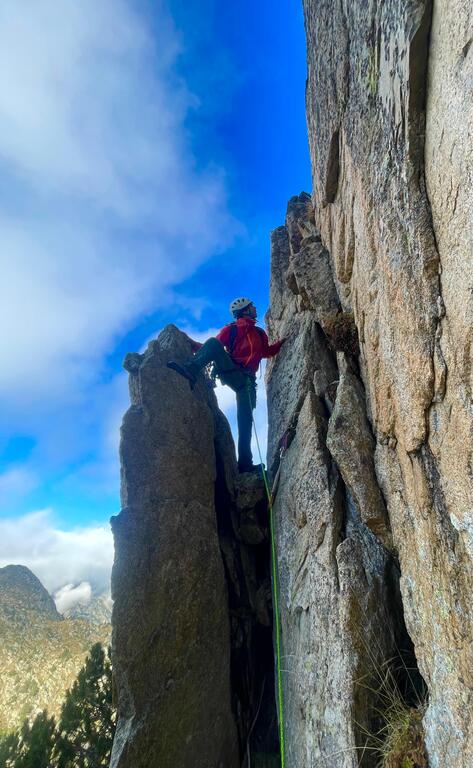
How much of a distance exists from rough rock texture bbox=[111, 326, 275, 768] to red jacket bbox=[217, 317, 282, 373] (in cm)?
133

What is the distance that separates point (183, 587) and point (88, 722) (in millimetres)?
8236

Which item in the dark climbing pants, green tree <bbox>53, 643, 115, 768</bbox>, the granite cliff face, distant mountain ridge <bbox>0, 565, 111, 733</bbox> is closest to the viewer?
the granite cliff face

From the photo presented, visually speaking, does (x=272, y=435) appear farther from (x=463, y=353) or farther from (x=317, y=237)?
(x=463, y=353)

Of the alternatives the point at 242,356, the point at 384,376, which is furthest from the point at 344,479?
the point at 242,356

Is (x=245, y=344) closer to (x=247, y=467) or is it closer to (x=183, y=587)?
(x=247, y=467)

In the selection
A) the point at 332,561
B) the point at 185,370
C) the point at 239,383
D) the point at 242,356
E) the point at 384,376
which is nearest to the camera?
the point at 384,376

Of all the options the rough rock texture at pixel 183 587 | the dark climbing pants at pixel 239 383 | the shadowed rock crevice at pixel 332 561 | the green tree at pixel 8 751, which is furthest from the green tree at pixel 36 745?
the dark climbing pants at pixel 239 383

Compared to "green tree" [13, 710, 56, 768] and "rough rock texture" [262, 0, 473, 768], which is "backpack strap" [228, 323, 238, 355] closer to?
"rough rock texture" [262, 0, 473, 768]

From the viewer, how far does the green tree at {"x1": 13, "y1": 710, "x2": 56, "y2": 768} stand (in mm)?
12398

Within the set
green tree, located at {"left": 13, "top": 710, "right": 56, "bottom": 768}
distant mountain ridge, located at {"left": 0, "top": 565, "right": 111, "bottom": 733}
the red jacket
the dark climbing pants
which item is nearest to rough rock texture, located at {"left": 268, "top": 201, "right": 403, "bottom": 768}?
the red jacket

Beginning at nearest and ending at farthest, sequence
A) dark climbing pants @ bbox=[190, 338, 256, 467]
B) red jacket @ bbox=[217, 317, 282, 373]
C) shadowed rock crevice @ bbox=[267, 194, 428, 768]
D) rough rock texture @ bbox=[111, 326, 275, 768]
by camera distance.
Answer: shadowed rock crevice @ bbox=[267, 194, 428, 768], rough rock texture @ bbox=[111, 326, 275, 768], dark climbing pants @ bbox=[190, 338, 256, 467], red jacket @ bbox=[217, 317, 282, 373]

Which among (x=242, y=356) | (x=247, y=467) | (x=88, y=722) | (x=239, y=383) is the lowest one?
(x=88, y=722)

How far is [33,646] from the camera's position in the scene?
34156 mm

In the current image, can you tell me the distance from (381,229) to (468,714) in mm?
5715
